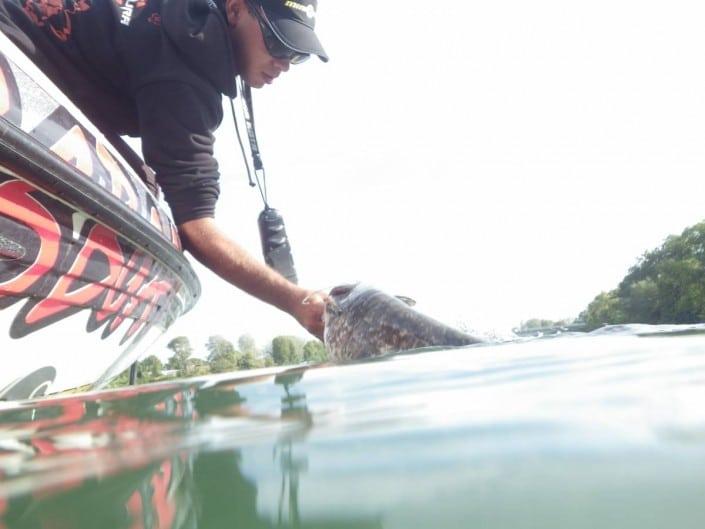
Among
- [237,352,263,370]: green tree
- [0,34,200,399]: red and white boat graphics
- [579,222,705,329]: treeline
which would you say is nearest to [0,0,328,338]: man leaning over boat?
[0,34,200,399]: red and white boat graphics

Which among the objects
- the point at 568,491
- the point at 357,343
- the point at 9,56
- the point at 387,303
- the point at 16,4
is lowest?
the point at 568,491

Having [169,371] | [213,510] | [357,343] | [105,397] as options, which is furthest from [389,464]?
[169,371]

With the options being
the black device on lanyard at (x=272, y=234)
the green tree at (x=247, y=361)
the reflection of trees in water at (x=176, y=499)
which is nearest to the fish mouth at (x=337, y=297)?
the black device on lanyard at (x=272, y=234)

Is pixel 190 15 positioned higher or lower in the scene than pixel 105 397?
higher

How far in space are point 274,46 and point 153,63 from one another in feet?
2.46

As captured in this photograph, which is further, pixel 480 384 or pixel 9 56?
pixel 9 56

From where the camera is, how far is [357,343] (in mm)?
2984

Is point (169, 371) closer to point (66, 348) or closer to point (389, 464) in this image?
point (66, 348)

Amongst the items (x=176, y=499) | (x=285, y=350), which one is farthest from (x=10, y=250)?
(x=285, y=350)

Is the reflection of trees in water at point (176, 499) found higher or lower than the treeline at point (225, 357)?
lower

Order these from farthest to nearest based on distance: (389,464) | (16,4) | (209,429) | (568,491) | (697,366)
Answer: (16,4)
(697,366)
(209,429)
(389,464)
(568,491)

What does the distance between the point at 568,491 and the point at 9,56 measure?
2347 millimetres

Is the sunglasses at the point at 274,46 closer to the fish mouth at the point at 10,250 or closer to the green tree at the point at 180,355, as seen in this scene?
the fish mouth at the point at 10,250

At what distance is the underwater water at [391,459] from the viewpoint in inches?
17.6
